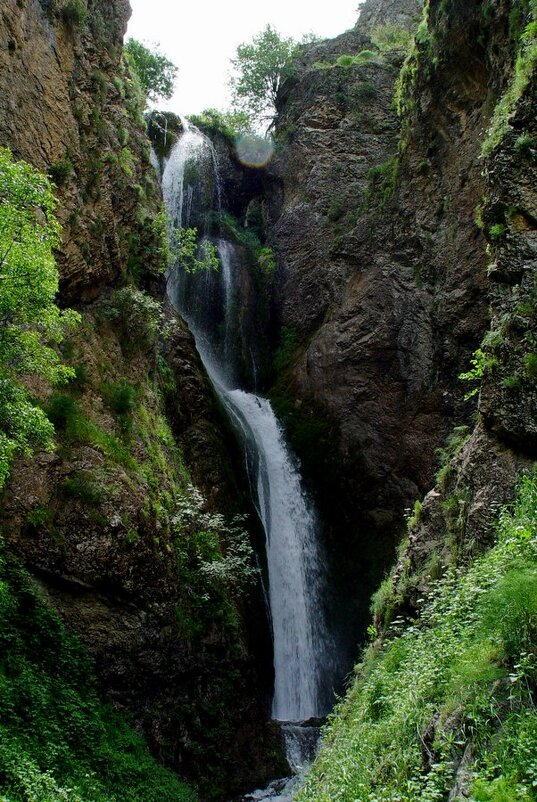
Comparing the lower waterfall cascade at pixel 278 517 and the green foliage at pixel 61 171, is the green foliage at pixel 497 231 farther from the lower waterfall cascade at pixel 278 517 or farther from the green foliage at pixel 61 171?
the lower waterfall cascade at pixel 278 517

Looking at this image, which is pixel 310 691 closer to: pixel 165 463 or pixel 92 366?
pixel 165 463

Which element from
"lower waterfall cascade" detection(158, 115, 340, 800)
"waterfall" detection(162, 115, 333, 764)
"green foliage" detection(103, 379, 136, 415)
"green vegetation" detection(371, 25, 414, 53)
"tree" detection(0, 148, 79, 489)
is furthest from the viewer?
"green vegetation" detection(371, 25, 414, 53)

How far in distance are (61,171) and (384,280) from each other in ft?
39.5

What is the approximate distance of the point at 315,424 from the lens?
21219 millimetres

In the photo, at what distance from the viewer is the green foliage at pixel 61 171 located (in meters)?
12.2

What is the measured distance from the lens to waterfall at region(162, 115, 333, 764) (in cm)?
1612

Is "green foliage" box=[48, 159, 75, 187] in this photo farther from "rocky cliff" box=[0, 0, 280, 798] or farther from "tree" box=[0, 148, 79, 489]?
"tree" box=[0, 148, 79, 489]

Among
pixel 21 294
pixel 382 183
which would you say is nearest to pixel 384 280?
pixel 382 183

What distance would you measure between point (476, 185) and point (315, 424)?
930 centimetres

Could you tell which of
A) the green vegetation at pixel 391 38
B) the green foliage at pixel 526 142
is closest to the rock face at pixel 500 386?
the green foliage at pixel 526 142

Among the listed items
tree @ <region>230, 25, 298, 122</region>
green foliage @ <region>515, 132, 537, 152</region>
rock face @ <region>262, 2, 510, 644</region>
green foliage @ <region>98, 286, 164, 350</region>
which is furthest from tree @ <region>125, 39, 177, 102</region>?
green foliage @ <region>515, 132, 537, 152</region>

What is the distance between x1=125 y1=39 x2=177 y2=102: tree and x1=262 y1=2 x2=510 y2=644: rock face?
13.9 m

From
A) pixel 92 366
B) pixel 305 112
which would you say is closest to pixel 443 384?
pixel 92 366

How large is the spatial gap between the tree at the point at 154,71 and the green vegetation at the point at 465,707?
3527cm
